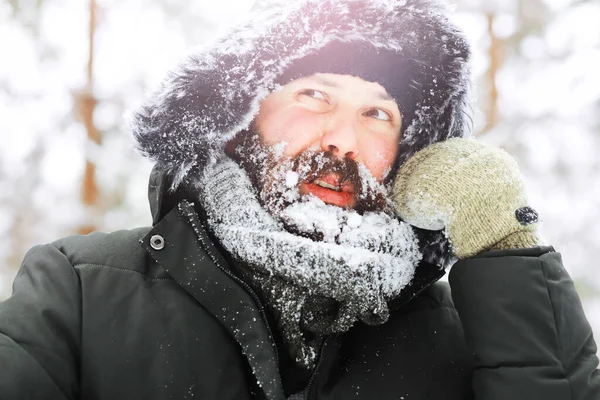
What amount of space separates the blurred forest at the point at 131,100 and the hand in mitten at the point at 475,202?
13.0 ft

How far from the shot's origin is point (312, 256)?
151 centimetres

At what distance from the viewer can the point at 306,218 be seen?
162cm

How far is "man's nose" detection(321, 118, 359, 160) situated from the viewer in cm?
178

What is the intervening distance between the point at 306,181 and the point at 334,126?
0.26m

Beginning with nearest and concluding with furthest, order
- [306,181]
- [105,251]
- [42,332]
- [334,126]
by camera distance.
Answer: [42,332], [105,251], [306,181], [334,126]

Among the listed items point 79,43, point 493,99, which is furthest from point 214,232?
point 79,43

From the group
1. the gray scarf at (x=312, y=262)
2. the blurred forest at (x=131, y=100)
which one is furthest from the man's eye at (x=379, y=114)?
the blurred forest at (x=131, y=100)

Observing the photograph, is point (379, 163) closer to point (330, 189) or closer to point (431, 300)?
point (330, 189)

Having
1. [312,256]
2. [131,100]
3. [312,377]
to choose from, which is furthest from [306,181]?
[131,100]

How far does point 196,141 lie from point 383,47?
81cm

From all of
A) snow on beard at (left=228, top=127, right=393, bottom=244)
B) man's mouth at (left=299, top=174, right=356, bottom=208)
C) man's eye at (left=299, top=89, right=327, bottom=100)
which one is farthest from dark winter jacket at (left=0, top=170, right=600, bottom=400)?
man's eye at (left=299, top=89, right=327, bottom=100)

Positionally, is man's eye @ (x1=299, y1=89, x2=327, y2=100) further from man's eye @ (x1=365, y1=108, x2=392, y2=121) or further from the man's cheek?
the man's cheek

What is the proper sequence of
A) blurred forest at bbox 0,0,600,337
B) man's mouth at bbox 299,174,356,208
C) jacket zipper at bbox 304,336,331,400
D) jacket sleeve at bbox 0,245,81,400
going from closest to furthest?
1. jacket sleeve at bbox 0,245,81,400
2. jacket zipper at bbox 304,336,331,400
3. man's mouth at bbox 299,174,356,208
4. blurred forest at bbox 0,0,600,337

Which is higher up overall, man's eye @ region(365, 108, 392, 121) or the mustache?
man's eye @ region(365, 108, 392, 121)
